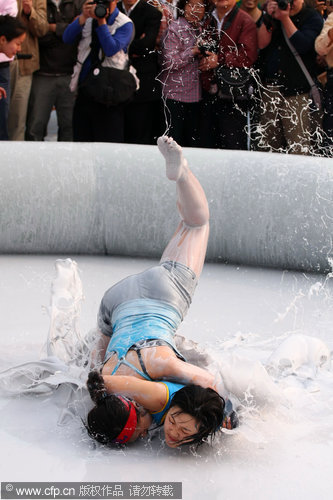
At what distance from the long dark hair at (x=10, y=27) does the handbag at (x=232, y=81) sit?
1.22 metres

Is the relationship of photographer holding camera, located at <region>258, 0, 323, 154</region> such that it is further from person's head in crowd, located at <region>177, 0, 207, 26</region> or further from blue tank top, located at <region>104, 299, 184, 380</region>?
blue tank top, located at <region>104, 299, 184, 380</region>

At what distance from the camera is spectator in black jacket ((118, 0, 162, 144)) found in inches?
199

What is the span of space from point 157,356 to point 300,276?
5.59 ft

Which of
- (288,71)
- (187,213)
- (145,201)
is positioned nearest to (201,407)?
(187,213)

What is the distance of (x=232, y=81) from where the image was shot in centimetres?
492

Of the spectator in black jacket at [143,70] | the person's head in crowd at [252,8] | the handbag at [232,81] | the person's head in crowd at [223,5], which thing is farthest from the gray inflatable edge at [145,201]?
the person's head in crowd at [252,8]

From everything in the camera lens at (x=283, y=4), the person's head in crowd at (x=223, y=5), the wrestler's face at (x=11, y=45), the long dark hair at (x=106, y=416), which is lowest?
the long dark hair at (x=106, y=416)

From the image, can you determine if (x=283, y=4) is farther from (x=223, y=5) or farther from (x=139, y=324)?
(x=139, y=324)

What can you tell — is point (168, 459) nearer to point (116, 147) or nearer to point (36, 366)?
point (36, 366)

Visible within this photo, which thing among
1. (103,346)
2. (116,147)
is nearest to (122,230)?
(116,147)

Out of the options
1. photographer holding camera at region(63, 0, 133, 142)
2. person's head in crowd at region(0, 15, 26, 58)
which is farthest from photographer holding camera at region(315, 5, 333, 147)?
person's head in crowd at region(0, 15, 26, 58)

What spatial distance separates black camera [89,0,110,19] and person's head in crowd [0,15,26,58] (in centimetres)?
53

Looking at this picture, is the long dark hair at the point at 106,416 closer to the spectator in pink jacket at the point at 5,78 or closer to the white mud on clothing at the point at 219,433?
the white mud on clothing at the point at 219,433

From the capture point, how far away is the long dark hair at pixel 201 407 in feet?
8.02
